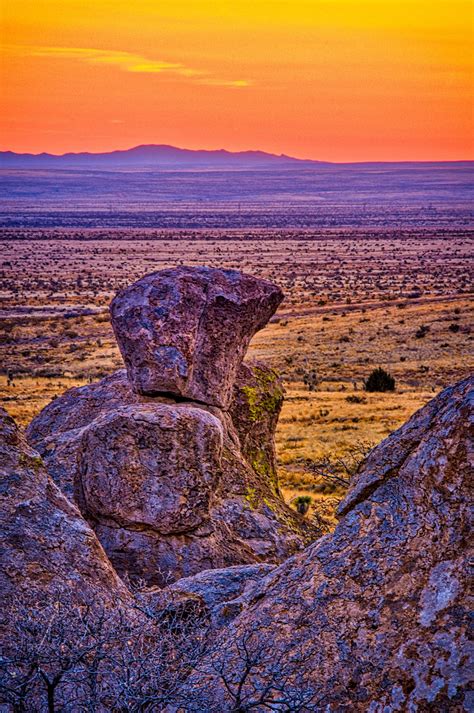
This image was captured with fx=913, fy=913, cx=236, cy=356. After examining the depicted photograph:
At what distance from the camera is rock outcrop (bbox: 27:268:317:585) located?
36.3 ft

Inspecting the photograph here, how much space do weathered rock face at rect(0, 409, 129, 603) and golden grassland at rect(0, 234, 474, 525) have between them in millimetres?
9452

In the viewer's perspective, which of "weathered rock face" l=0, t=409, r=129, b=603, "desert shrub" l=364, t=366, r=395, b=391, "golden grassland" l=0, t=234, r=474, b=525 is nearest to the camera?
"weathered rock face" l=0, t=409, r=129, b=603

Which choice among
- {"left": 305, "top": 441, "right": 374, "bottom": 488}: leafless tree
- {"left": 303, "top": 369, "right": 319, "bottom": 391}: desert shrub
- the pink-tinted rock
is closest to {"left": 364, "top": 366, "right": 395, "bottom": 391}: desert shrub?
{"left": 303, "top": 369, "right": 319, "bottom": 391}: desert shrub

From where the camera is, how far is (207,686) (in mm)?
5949

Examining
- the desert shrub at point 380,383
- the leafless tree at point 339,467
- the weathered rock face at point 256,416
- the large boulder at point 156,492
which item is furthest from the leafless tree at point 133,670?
the desert shrub at point 380,383

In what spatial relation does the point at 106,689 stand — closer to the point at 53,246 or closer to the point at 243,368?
the point at 243,368

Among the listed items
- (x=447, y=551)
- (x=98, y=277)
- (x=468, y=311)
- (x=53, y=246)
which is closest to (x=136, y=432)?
(x=447, y=551)

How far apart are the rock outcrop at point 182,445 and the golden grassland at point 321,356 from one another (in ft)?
8.82

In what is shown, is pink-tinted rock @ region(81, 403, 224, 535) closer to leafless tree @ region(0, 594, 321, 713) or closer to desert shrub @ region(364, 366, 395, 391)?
leafless tree @ region(0, 594, 321, 713)

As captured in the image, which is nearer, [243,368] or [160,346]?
[160,346]

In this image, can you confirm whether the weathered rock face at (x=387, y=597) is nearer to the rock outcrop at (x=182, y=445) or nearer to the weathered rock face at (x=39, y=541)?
the weathered rock face at (x=39, y=541)

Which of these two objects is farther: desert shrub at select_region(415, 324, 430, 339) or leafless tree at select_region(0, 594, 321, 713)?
desert shrub at select_region(415, 324, 430, 339)

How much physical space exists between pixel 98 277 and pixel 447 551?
89.3 meters

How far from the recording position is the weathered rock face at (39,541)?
7148 millimetres
